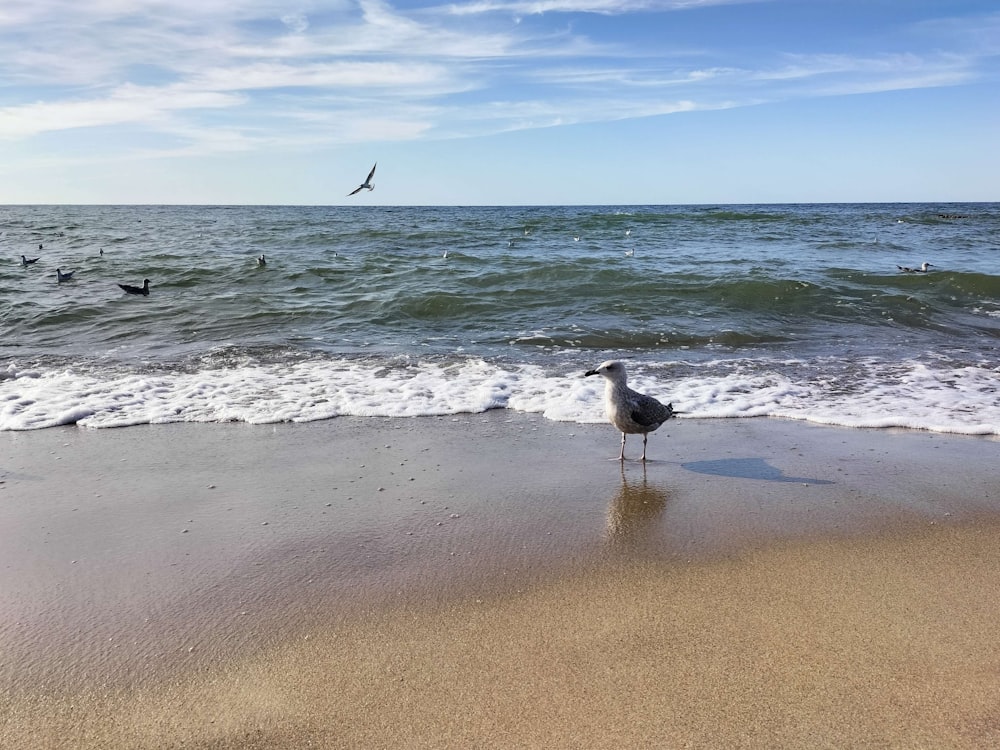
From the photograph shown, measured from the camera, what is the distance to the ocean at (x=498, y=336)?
671 centimetres

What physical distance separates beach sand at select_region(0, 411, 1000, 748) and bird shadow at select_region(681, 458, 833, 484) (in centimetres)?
2

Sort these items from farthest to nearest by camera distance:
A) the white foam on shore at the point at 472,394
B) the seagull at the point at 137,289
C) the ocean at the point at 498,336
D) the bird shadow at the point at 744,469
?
the seagull at the point at 137,289 < the ocean at the point at 498,336 < the white foam on shore at the point at 472,394 < the bird shadow at the point at 744,469

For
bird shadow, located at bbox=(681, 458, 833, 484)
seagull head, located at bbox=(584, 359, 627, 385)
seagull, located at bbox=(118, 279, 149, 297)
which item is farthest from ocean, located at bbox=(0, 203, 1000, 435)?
bird shadow, located at bbox=(681, 458, 833, 484)

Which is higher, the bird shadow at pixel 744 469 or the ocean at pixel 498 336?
the ocean at pixel 498 336

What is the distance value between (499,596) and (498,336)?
6985 millimetres

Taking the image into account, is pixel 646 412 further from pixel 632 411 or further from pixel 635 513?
pixel 635 513

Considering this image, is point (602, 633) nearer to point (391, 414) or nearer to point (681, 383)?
point (391, 414)

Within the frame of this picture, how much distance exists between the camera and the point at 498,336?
10.2 m

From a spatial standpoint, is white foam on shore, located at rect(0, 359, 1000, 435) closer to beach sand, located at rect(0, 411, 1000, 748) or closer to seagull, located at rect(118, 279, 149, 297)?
beach sand, located at rect(0, 411, 1000, 748)

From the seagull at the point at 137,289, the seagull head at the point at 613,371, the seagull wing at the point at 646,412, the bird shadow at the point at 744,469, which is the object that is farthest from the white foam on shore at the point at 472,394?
the seagull at the point at 137,289

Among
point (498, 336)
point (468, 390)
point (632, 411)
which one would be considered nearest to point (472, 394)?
point (468, 390)

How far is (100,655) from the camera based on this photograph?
2982 mm

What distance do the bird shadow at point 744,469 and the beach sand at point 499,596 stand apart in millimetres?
24

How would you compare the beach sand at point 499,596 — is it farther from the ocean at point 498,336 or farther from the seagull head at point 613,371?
the ocean at point 498,336
